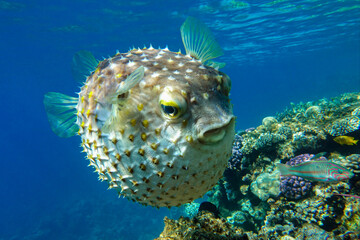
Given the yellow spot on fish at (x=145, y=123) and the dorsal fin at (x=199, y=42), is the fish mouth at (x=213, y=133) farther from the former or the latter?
the dorsal fin at (x=199, y=42)

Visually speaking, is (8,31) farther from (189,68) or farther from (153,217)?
(189,68)

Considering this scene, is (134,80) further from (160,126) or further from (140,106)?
(160,126)

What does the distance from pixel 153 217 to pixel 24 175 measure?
83512 millimetres

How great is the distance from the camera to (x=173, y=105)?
1.10 m

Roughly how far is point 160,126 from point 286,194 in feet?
12.5

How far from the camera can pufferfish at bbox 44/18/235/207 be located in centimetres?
111

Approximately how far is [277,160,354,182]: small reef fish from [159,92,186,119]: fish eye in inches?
110

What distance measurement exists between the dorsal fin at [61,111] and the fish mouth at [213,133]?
4.88 ft

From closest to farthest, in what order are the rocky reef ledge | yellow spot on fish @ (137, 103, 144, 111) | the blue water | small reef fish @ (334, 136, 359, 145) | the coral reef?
1. yellow spot on fish @ (137, 103, 144, 111)
2. the coral reef
3. the rocky reef ledge
4. small reef fish @ (334, 136, 359, 145)
5. the blue water

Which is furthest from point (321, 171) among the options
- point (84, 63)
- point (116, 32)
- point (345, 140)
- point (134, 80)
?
point (116, 32)

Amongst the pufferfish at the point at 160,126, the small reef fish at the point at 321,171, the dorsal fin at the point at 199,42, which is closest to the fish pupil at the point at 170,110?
the pufferfish at the point at 160,126

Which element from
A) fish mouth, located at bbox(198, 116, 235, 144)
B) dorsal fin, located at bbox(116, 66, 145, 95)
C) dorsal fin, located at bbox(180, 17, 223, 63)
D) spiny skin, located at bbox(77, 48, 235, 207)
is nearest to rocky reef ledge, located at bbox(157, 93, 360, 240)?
spiny skin, located at bbox(77, 48, 235, 207)

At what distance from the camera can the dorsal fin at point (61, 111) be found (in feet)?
6.78

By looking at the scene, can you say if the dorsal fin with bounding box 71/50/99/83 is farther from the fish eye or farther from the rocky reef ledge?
the rocky reef ledge
